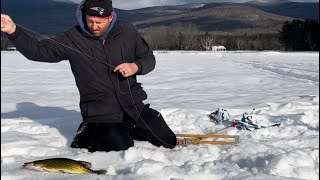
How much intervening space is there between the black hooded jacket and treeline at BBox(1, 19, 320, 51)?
65.3m

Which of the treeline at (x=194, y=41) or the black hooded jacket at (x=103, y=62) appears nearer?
the black hooded jacket at (x=103, y=62)

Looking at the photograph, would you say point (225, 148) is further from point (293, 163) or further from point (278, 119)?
point (278, 119)

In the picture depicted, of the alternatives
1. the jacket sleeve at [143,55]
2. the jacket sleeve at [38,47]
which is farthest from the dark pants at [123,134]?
the jacket sleeve at [38,47]

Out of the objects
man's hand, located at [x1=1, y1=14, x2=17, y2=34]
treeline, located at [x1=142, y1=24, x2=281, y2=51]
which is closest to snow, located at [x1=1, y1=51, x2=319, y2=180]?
man's hand, located at [x1=1, y1=14, x2=17, y2=34]

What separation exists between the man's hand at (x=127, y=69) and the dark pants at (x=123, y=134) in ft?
1.80

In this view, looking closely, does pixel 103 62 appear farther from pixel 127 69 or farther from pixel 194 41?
pixel 194 41

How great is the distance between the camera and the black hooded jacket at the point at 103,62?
4039 millimetres

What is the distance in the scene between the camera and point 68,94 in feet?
31.9

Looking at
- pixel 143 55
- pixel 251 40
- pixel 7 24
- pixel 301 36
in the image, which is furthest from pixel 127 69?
pixel 251 40

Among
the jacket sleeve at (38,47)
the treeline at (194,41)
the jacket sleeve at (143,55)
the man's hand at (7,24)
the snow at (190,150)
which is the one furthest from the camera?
the treeline at (194,41)

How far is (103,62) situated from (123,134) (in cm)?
68

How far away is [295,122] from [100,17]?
2.72m

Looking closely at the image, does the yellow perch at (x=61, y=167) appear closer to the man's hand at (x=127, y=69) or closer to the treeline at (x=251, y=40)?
the man's hand at (x=127, y=69)

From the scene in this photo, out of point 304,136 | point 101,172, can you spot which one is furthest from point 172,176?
point 304,136
